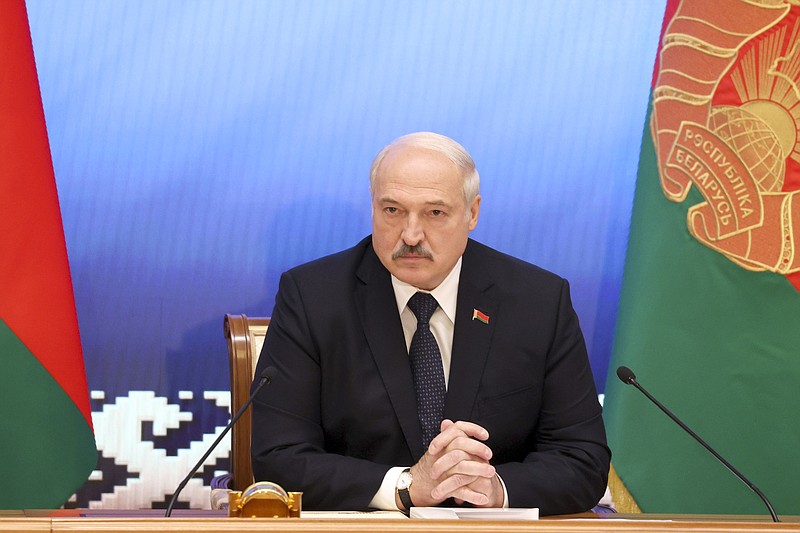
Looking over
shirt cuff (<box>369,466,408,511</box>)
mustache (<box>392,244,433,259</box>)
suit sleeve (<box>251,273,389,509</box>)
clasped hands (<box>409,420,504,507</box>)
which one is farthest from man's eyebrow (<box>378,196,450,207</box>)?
shirt cuff (<box>369,466,408,511</box>)

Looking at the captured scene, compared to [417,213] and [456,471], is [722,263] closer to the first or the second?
[417,213]

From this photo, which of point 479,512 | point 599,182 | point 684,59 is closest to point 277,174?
point 599,182

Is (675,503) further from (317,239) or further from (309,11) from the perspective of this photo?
(309,11)

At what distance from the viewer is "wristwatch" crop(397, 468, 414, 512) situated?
2057mm

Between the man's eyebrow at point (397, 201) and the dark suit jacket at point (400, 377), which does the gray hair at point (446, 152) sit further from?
the dark suit jacket at point (400, 377)

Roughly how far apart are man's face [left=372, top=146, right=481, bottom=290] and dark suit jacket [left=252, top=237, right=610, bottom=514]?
0.47 ft

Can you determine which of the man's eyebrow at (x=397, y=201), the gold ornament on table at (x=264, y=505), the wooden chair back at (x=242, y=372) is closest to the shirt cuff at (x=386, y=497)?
the gold ornament on table at (x=264, y=505)

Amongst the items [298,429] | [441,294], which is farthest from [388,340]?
[298,429]

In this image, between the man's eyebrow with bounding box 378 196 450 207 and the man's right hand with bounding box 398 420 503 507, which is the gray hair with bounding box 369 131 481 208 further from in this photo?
the man's right hand with bounding box 398 420 503 507

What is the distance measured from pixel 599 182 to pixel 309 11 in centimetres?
120

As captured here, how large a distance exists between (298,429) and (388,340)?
31 cm

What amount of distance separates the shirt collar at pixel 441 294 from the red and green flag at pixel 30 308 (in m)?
1.12

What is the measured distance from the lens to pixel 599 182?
11.7 ft

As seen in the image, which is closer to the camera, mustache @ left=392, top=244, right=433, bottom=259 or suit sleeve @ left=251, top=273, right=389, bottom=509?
suit sleeve @ left=251, top=273, right=389, bottom=509
